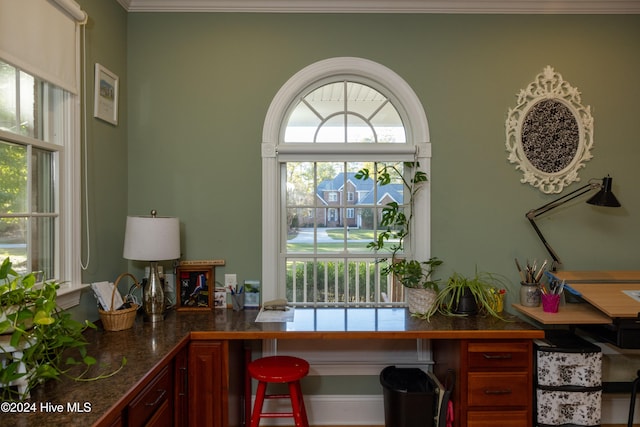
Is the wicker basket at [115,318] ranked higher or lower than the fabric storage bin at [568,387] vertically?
higher

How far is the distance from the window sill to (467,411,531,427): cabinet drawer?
229cm

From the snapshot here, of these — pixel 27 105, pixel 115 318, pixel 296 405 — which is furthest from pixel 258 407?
pixel 27 105

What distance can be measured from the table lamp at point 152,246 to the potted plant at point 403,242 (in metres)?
1.32

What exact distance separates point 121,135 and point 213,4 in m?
1.13

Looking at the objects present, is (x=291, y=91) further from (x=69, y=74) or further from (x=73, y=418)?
(x=73, y=418)

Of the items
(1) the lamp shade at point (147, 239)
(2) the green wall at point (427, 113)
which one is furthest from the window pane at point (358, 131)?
(1) the lamp shade at point (147, 239)

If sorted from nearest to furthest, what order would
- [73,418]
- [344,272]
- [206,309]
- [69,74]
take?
[73,418] → [69,74] → [206,309] → [344,272]

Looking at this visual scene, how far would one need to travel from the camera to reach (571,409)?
2211 millimetres

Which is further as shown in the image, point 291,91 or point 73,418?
point 291,91

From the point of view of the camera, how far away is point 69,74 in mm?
2061

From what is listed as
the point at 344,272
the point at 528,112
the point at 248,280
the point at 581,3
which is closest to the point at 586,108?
the point at 528,112

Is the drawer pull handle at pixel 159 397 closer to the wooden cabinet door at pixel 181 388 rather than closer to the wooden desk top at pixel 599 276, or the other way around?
the wooden cabinet door at pixel 181 388

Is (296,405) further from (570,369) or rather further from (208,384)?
(570,369)

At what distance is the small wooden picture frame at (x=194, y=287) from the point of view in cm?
267
